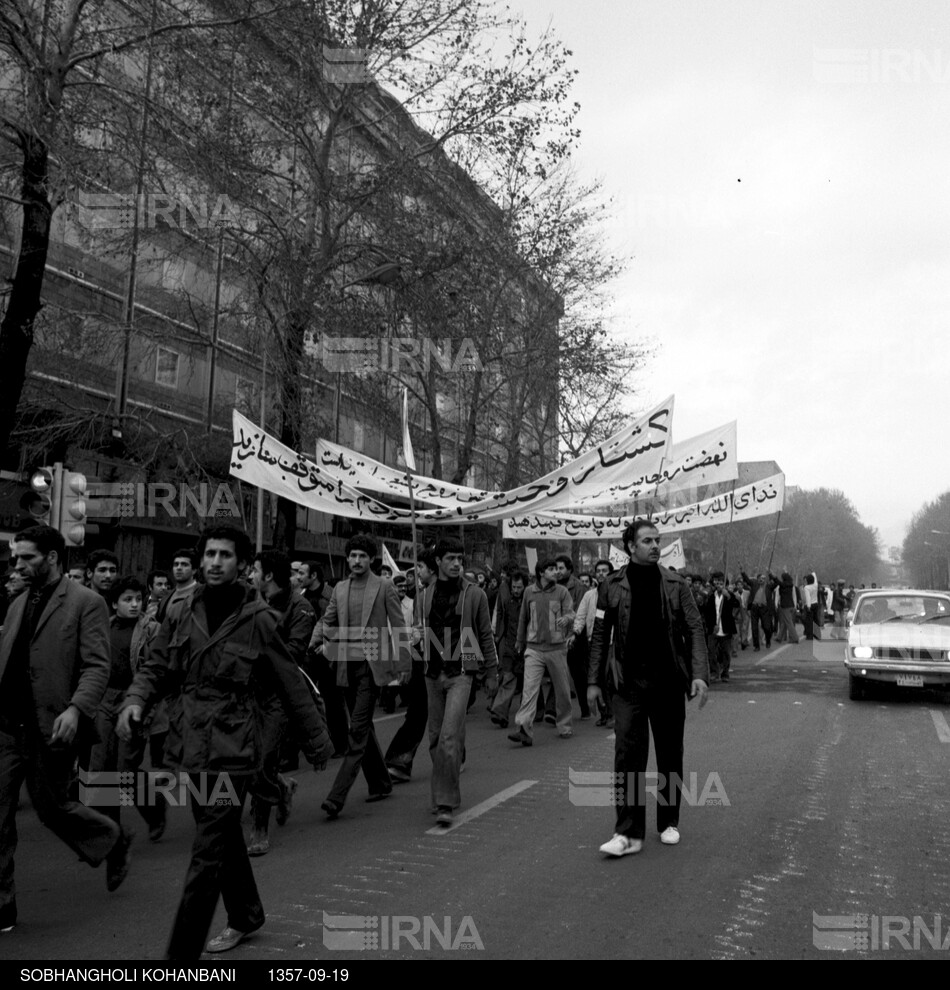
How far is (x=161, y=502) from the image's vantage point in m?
19.7

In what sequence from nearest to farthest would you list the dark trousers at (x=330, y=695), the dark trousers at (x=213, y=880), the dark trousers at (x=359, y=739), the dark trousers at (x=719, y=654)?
the dark trousers at (x=213, y=880) → the dark trousers at (x=359, y=739) → the dark trousers at (x=330, y=695) → the dark trousers at (x=719, y=654)

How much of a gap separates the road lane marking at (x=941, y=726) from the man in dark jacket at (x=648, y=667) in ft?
17.9

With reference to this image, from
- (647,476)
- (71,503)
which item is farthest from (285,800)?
(647,476)

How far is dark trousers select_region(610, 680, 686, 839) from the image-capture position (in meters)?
6.10

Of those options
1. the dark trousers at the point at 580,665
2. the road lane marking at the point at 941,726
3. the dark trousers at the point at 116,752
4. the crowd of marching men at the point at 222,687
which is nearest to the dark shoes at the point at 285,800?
the crowd of marching men at the point at 222,687

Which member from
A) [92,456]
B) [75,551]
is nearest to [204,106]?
[92,456]

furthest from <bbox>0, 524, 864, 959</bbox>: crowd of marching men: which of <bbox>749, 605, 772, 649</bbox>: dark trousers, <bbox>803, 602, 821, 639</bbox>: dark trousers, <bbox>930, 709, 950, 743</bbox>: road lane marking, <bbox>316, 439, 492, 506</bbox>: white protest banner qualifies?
<bbox>803, 602, 821, 639</bbox>: dark trousers

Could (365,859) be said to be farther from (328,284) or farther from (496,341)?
(496,341)

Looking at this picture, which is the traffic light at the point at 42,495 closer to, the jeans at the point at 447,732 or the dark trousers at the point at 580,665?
the jeans at the point at 447,732

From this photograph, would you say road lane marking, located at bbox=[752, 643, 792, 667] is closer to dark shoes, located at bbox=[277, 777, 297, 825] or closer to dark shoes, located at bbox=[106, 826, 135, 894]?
dark shoes, located at bbox=[277, 777, 297, 825]

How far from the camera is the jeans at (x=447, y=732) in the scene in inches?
280

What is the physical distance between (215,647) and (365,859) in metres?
2.17

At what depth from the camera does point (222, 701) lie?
176 inches

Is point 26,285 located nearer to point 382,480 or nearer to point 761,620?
point 382,480
